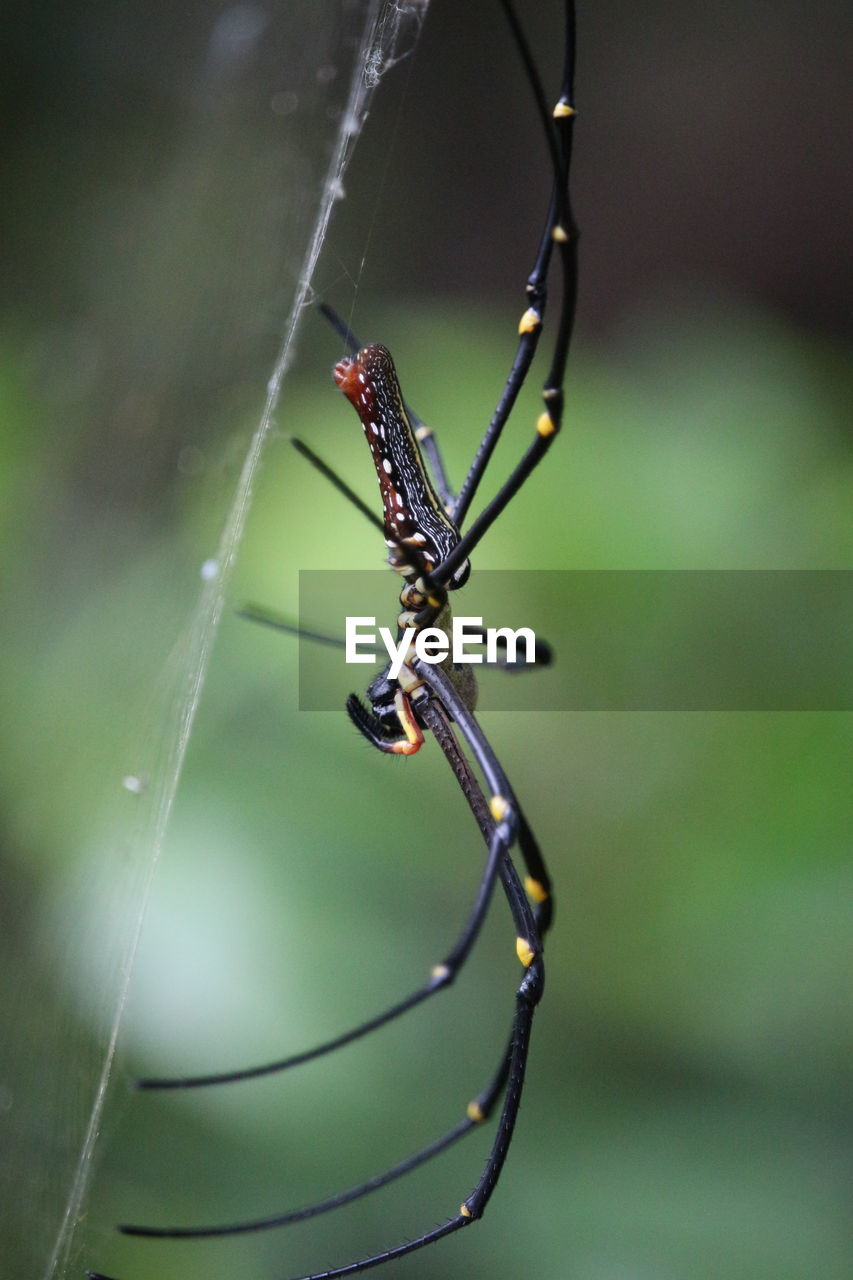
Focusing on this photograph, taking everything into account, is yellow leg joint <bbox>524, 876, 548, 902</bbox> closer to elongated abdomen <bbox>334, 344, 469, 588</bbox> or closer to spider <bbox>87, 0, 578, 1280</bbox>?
spider <bbox>87, 0, 578, 1280</bbox>

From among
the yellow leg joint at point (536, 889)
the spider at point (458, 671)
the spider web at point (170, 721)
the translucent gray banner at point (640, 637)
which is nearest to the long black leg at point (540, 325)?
the spider at point (458, 671)

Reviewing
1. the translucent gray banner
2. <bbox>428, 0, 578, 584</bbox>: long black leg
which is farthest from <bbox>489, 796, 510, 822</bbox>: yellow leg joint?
the translucent gray banner

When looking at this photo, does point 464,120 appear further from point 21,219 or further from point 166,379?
point 166,379

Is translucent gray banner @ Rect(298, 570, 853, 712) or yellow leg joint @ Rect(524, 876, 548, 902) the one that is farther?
translucent gray banner @ Rect(298, 570, 853, 712)

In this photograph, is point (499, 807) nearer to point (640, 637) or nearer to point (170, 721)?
point (170, 721)

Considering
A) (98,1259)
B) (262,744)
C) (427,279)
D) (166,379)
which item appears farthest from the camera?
(427,279)


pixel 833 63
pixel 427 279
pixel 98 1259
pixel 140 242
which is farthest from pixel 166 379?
pixel 833 63

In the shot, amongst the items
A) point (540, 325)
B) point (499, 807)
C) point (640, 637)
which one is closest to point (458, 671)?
point (499, 807)
